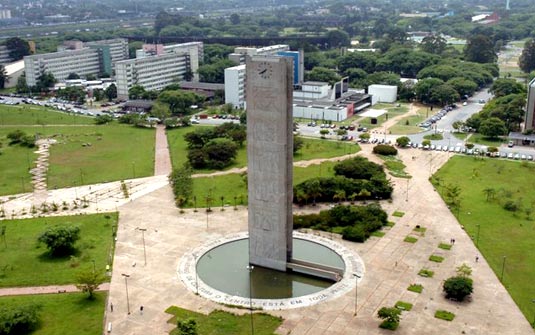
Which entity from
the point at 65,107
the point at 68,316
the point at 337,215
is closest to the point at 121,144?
the point at 65,107

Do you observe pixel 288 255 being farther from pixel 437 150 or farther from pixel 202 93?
pixel 202 93

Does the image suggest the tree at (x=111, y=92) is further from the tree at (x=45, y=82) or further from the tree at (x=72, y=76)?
the tree at (x=72, y=76)

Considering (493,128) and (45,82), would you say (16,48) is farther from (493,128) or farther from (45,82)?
(493,128)

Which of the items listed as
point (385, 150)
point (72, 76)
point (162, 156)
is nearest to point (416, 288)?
point (385, 150)

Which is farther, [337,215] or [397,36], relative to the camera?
[397,36]

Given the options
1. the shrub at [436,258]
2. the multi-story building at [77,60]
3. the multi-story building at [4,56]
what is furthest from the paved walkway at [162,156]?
the multi-story building at [4,56]

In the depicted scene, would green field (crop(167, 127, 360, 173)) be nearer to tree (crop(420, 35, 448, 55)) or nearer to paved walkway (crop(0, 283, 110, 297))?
paved walkway (crop(0, 283, 110, 297))

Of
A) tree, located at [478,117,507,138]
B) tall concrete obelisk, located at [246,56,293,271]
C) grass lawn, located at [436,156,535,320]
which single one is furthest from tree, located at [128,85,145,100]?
tall concrete obelisk, located at [246,56,293,271]
